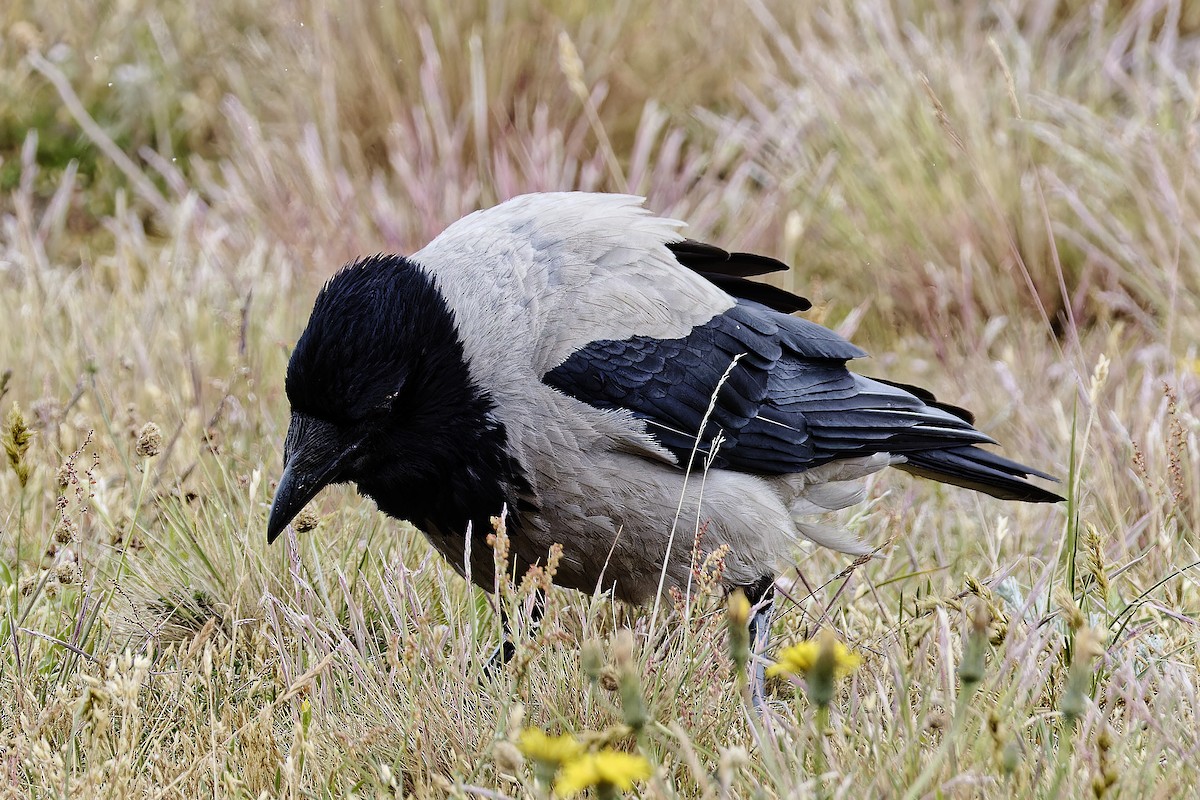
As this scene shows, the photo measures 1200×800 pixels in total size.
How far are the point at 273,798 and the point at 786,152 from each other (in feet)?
14.7

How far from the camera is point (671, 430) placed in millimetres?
3152

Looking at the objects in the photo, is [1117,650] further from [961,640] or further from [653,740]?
[653,740]

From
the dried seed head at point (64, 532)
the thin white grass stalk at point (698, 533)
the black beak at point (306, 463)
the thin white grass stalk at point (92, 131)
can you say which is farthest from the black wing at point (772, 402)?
the thin white grass stalk at point (92, 131)

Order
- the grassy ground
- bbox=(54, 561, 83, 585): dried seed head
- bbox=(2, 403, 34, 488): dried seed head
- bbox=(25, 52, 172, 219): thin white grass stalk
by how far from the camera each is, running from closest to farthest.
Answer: the grassy ground < bbox=(2, 403, 34, 488): dried seed head < bbox=(54, 561, 83, 585): dried seed head < bbox=(25, 52, 172, 219): thin white grass stalk

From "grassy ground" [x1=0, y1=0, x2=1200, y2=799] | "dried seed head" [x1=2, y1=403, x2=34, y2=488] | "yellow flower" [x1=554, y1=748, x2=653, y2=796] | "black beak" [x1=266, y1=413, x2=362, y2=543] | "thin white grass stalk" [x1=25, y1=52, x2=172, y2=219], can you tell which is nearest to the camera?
"yellow flower" [x1=554, y1=748, x2=653, y2=796]

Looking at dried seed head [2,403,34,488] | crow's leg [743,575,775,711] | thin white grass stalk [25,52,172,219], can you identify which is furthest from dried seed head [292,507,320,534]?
thin white grass stalk [25,52,172,219]

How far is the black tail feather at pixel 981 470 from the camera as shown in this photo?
11.6 ft

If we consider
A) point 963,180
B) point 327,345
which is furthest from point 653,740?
point 963,180

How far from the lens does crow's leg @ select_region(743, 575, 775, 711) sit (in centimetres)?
301

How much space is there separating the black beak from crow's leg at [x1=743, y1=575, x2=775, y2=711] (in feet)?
3.21

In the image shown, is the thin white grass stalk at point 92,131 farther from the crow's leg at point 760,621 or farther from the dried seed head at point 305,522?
the crow's leg at point 760,621

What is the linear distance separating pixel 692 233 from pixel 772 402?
2565mm

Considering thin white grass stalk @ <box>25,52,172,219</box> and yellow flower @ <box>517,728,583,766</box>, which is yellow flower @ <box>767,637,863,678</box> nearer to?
yellow flower @ <box>517,728,583,766</box>

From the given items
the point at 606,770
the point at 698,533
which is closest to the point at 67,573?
the point at 698,533
